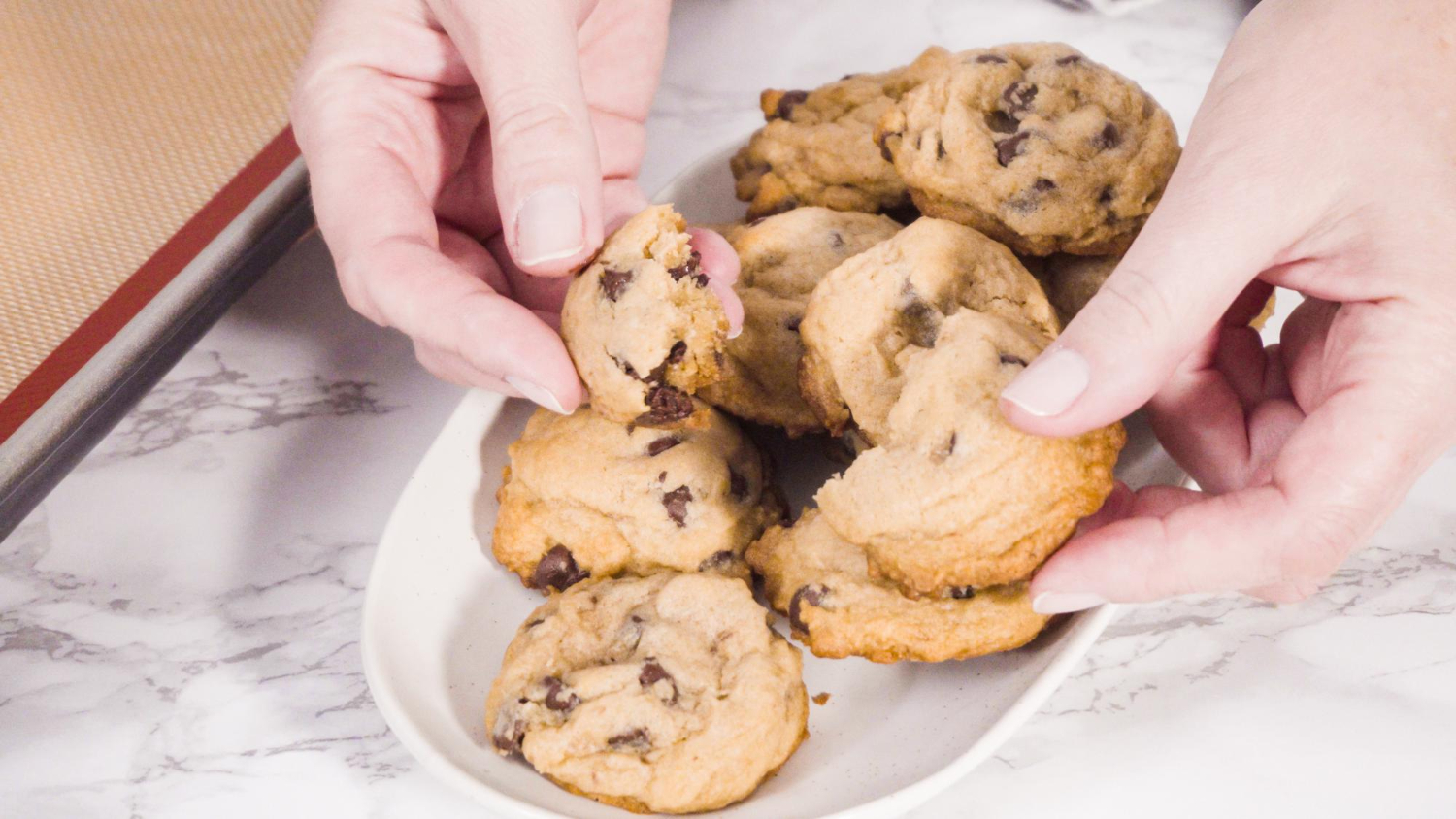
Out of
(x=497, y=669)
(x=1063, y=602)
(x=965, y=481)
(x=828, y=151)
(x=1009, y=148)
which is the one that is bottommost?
(x=497, y=669)

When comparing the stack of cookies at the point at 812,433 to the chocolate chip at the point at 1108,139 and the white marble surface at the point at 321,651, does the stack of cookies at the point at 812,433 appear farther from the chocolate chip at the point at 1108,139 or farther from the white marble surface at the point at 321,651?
the white marble surface at the point at 321,651

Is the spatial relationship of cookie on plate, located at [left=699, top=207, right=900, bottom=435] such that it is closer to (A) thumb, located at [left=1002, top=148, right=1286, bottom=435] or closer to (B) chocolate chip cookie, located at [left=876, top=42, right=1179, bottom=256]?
(B) chocolate chip cookie, located at [left=876, top=42, right=1179, bottom=256]

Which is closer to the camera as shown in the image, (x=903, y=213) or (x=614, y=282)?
(x=614, y=282)

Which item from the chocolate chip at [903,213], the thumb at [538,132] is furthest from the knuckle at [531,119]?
the chocolate chip at [903,213]

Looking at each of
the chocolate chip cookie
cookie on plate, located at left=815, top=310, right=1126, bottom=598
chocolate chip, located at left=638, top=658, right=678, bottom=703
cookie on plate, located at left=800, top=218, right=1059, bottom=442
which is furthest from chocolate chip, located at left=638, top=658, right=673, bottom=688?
the chocolate chip cookie

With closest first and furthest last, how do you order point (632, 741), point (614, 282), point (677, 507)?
point (632, 741)
point (614, 282)
point (677, 507)

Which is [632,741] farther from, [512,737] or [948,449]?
[948,449]

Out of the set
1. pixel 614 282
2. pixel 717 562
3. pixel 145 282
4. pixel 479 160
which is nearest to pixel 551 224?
pixel 614 282

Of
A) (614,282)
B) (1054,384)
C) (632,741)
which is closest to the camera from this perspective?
(1054,384)

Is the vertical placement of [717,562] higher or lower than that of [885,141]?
lower
